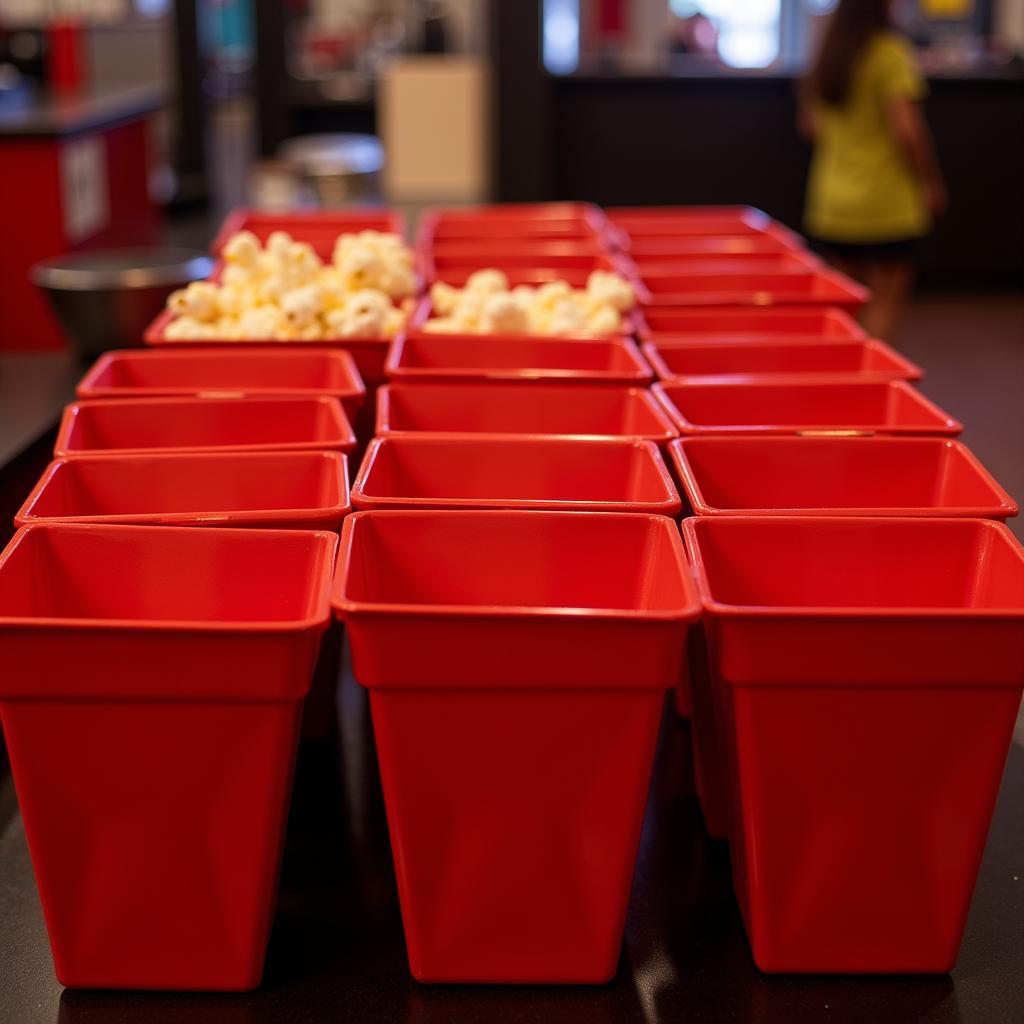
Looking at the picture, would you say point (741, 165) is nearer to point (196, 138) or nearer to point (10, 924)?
point (196, 138)

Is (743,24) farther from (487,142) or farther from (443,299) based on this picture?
(443,299)

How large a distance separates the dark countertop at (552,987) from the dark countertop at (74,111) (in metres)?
3.52

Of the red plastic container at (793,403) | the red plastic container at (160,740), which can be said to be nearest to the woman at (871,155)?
the red plastic container at (793,403)

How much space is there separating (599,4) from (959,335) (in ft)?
25.2

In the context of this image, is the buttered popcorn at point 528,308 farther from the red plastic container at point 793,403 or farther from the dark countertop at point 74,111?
the dark countertop at point 74,111

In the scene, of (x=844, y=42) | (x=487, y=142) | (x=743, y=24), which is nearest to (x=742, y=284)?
(x=844, y=42)

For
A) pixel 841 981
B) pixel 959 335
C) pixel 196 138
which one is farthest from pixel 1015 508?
pixel 196 138

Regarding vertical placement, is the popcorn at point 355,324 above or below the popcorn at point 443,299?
above

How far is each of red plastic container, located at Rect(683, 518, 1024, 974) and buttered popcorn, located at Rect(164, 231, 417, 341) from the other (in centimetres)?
92

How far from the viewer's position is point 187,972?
1237 millimetres

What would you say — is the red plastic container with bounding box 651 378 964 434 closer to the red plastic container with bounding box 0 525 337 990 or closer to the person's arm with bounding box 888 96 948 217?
the red plastic container with bounding box 0 525 337 990

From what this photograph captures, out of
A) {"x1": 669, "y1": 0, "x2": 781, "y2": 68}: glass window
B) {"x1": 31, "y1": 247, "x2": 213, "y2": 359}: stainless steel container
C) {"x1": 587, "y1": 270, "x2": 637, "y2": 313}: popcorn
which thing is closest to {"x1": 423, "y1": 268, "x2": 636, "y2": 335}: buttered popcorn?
{"x1": 587, "y1": 270, "x2": 637, "y2": 313}: popcorn

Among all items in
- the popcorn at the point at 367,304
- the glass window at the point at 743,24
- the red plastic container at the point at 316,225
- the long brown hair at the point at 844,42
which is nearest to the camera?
the popcorn at the point at 367,304

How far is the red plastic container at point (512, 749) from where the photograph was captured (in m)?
1.11
